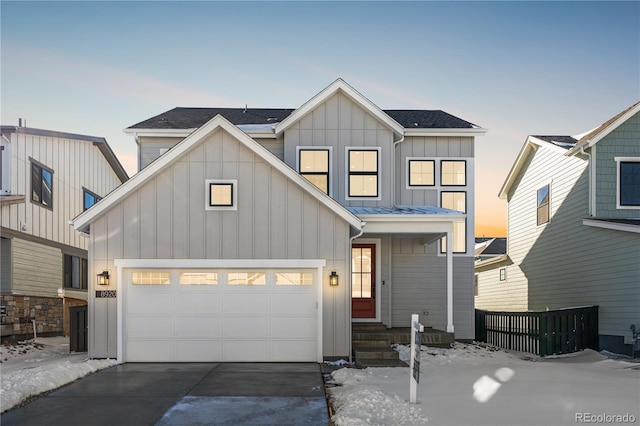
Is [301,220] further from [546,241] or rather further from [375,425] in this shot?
[546,241]

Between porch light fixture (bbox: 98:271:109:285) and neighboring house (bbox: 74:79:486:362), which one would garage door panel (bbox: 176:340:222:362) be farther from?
porch light fixture (bbox: 98:271:109:285)

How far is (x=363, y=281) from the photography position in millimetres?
14867

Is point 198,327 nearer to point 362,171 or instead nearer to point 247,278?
point 247,278

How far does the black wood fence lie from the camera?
13609mm

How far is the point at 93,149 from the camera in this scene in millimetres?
21281

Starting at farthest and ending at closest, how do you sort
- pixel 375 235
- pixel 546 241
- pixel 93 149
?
pixel 93 149 → pixel 546 241 → pixel 375 235

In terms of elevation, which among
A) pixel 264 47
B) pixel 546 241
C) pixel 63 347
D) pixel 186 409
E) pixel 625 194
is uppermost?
pixel 264 47

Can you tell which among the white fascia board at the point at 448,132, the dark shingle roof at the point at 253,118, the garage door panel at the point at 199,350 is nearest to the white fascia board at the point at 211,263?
the garage door panel at the point at 199,350

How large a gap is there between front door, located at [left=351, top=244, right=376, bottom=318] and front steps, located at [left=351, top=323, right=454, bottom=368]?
1.59ft

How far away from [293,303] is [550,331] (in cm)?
648

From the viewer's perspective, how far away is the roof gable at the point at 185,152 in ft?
38.5

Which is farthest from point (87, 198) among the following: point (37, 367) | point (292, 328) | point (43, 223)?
point (292, 328)

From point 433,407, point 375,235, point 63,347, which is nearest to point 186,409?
point 433,407

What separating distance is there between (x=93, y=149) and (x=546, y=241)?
54.9ft
